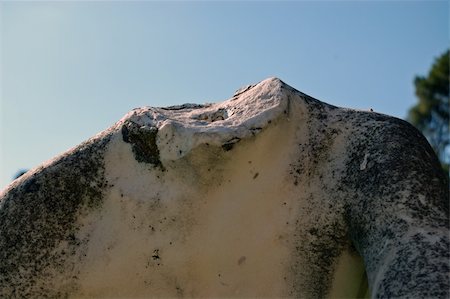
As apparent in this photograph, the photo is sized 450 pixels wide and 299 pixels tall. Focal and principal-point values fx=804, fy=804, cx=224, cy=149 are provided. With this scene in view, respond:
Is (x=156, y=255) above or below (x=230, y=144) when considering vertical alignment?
below

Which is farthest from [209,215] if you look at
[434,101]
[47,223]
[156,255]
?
[434,101]

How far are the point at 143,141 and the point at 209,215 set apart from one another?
0.28 m

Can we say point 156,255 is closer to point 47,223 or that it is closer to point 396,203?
point 47,223

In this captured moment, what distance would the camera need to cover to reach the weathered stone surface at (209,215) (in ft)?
7.07

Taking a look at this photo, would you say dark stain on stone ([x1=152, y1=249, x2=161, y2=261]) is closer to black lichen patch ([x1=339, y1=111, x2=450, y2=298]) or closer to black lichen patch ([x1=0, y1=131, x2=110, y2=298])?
black lichen patch ([x1=0, y1=131, x2=110, y2=298])

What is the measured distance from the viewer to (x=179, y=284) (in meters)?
2.20

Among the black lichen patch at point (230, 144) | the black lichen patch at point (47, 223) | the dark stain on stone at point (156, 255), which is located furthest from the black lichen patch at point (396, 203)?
the black lichen patch at point (47, 223)

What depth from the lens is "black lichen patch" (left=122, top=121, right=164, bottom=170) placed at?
2.21 meters

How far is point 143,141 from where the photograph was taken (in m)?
2.23

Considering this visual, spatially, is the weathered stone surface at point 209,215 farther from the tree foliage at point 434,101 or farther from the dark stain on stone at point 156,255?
the tree foliage at point 434,101

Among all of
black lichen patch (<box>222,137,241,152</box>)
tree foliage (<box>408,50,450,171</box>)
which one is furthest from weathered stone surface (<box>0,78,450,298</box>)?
tree foliage (<box>408,50,450,171</box>)

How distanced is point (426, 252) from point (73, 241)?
3.09 feet

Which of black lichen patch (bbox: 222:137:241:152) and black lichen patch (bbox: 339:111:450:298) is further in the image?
black lichen patch (bbox: 222:137:241:152)

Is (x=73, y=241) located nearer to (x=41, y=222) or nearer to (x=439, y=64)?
(x=41, y=222)
